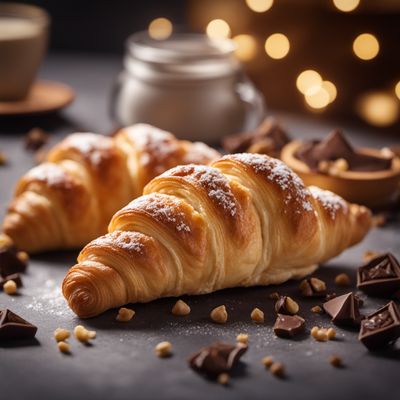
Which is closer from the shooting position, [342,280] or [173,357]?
[173,357]

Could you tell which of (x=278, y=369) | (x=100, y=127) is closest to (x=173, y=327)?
(x=278, y=369)

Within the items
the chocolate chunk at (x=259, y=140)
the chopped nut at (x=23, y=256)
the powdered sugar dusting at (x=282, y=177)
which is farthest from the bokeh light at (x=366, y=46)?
the chopped nut at (x=23, y=256)

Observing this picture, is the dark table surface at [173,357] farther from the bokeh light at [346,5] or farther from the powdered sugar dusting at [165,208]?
the bokeh light at [346,5]

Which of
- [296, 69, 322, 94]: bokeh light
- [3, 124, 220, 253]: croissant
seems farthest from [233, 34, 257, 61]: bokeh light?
[3, 124, 220, 253]: croissant

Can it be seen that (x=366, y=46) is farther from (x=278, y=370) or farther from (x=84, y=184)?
(x=278, y=370)

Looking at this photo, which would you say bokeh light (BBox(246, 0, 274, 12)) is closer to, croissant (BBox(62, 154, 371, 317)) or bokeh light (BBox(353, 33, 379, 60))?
bokeh light (BBox(353, 33, 379, 60))

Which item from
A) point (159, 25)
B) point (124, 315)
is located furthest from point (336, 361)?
point (159, 25)
